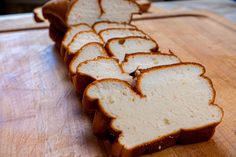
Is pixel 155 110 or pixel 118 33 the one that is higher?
pixel 155 110

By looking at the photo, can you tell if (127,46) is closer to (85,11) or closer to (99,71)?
(99,71)

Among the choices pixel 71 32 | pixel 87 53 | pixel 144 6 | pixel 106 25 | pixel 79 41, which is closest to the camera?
pixel 87 53

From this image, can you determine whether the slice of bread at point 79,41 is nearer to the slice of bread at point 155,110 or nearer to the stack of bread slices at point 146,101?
the stack of bread slices at point 146,101

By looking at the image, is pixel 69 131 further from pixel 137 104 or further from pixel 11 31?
pixel 11 31

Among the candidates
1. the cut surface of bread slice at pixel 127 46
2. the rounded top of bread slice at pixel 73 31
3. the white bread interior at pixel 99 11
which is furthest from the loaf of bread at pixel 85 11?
the cut surface of bread slice at pixel 127 46

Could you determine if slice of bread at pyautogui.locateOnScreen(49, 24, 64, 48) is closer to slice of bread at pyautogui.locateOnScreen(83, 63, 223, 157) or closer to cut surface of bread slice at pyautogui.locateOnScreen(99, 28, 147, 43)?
cut surface of bread slice at pyautogui.locateOnScreen(99, 28, 147, 43)

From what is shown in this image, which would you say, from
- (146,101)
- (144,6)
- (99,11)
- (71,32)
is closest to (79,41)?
(71,32)
